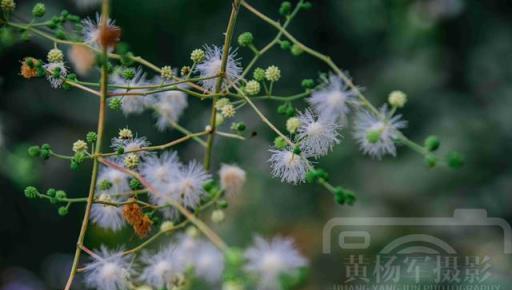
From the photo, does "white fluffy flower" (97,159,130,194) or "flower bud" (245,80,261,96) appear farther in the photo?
"white fluffy flower" (97,159,130,194)

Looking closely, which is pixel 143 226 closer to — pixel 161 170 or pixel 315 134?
pixel 161 170

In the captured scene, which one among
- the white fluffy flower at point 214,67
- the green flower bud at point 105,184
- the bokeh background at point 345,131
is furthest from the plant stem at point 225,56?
the bokeh background at point 345,131

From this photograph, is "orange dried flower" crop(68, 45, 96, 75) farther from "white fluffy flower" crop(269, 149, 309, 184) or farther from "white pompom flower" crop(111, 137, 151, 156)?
"white fluffy flower" crop(269, 149, 309, 184)

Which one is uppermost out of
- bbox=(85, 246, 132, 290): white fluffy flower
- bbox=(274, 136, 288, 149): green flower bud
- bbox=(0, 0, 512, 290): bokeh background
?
bbox=(0, 0, 512, 290): bokeh background

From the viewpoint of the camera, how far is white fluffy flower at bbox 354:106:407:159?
750 mm

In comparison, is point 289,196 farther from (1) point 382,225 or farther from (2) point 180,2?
(2) point 180,2

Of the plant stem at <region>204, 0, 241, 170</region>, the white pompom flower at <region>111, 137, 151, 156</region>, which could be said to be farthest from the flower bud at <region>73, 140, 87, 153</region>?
the plant stem at <region>204, 0, 241, 170</region>

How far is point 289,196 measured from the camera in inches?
82.6

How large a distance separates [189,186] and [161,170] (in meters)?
0.06

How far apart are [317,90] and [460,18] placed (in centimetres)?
166

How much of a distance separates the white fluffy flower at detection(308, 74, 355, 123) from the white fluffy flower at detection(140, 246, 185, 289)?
9.2 inches

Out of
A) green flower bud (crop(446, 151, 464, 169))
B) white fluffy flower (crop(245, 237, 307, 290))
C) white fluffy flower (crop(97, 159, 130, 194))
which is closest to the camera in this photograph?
white fluffy flower (crop(245, 237, 307, 290))

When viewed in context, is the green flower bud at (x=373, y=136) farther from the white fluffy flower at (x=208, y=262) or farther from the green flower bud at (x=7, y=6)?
the green flower bud at (x=7, y=6)

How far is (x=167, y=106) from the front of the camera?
1063 millimetres
